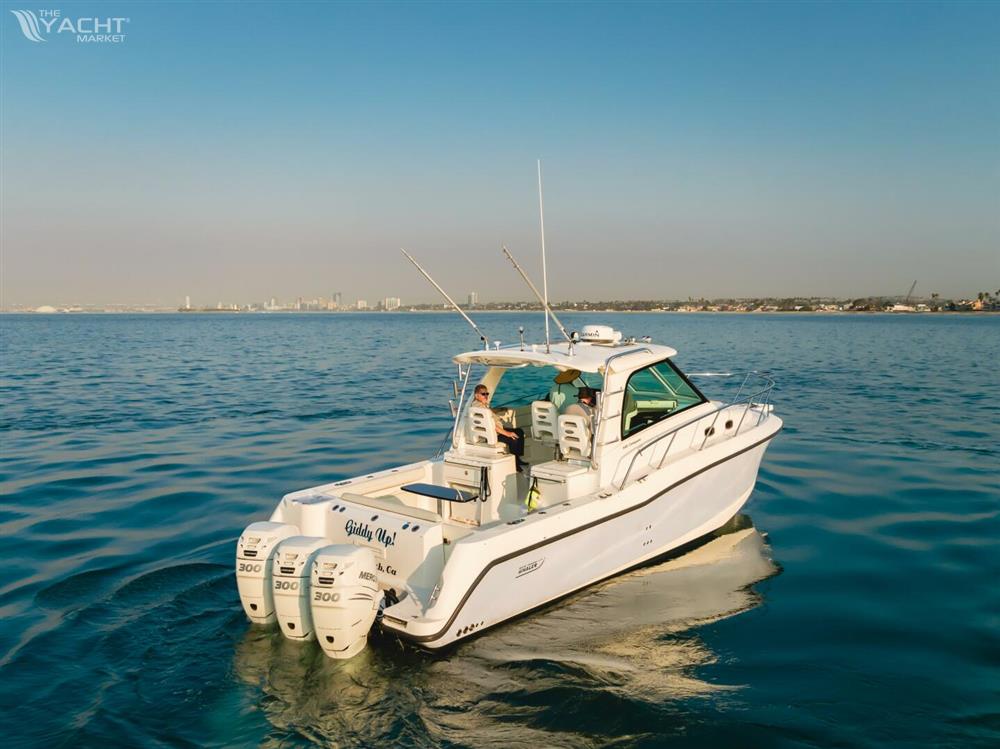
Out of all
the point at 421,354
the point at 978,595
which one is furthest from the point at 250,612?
the point at 421,354

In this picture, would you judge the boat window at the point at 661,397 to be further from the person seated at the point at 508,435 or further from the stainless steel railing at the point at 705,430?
the person seated at the point at 508,435

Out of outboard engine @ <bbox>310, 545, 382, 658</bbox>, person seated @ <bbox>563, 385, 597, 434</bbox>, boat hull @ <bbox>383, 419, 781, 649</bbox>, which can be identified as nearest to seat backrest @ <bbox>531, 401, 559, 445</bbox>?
person seated @ <bbox>563, 385, 597, 434</bbox>

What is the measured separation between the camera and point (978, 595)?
712 cm

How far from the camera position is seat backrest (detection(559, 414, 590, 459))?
7371 mm

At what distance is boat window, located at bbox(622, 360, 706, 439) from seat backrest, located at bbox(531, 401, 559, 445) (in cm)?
86

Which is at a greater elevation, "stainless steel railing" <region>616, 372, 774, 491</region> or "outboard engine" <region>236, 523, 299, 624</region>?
"stainless steel railing" <region>616, 372, 774, 491</region>

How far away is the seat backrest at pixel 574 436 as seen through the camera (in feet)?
24.2

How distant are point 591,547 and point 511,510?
48.2 inches

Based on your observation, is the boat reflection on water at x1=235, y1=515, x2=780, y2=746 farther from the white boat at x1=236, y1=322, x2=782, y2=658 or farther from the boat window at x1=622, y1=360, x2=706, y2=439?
the boat window at x1=622, y1=360, x2=706, y2=439

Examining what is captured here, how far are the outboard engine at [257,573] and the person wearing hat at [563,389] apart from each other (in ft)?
11.9

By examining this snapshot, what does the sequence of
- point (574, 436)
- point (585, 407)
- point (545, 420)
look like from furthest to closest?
point (545, 420), point (585, 407), point (574, 436)

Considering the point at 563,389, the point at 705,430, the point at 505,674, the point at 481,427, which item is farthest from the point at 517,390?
the point at 505,674

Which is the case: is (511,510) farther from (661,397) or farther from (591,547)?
(661,397)

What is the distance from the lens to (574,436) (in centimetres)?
740
